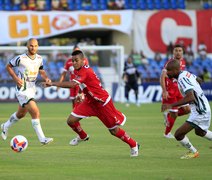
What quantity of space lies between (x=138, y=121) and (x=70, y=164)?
1034 centimetres

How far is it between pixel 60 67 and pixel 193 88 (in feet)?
74.5

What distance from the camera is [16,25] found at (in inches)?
1485

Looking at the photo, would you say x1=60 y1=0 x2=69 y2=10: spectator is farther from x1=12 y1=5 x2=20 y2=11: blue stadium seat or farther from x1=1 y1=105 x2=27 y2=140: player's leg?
x1=1 y1=105 x2=27 y2=140: player's leg

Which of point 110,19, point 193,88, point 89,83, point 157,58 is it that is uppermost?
point 193,88

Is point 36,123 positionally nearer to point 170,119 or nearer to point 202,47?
point 170,119

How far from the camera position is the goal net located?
108ft

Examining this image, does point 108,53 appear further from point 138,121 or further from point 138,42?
point 138,121

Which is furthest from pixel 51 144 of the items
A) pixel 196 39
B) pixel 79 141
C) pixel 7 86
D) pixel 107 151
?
pixel 196 39

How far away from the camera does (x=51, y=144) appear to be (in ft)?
49.4

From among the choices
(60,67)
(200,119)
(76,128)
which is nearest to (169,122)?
(76,128)

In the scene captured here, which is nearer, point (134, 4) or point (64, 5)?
point (64, 5)

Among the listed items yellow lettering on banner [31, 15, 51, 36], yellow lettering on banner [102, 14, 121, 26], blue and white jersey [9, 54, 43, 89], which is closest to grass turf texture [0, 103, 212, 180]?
blue and white jersey [9, 54, 43, 89]

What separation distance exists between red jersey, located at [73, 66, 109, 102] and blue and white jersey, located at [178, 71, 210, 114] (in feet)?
5.48

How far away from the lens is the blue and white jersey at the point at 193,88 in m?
11.9
